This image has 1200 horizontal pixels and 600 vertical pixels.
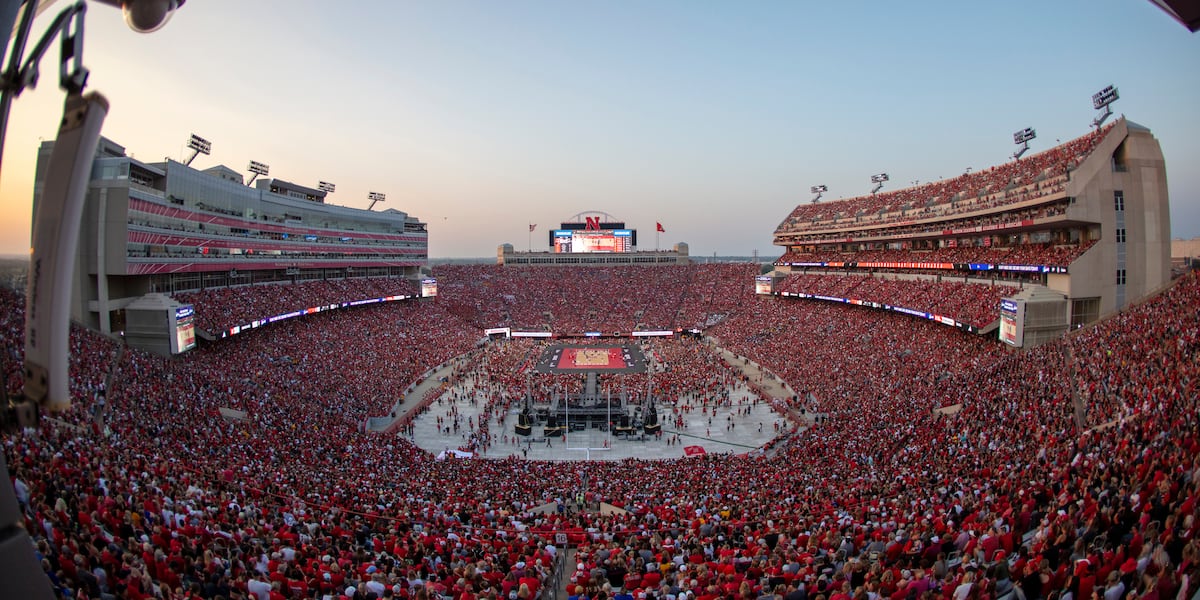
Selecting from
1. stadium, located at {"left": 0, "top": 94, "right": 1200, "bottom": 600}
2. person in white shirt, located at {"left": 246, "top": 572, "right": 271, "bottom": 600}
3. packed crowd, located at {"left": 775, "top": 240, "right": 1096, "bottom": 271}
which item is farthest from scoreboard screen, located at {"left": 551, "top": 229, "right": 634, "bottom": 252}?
person in white shirt, located at {"left": 246, "top": 572, "right": 271, "bottom": 600}

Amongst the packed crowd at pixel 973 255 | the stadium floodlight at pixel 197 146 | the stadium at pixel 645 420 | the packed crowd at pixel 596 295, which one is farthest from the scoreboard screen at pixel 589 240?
the stadium floodlight at pixel 197 146

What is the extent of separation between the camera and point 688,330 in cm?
6072

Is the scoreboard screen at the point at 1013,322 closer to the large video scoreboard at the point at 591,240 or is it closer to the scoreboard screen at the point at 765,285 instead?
the scoreboard screen at the point at 765,285

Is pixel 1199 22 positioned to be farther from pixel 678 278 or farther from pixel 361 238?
pixel 678 278

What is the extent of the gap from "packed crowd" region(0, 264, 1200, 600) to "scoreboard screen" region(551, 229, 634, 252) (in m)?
55.7

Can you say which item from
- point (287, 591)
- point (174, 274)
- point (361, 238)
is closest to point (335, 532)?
point (287, 591)

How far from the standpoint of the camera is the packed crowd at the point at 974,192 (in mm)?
33531

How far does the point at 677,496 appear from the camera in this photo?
17984 millimetres

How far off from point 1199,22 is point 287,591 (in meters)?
Result: 12.6

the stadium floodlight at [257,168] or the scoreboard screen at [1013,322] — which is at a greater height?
the stadium floodlight at [257,168]

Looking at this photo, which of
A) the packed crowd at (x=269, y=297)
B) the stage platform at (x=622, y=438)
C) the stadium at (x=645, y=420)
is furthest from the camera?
the packed crowd at (x=269, y=297)

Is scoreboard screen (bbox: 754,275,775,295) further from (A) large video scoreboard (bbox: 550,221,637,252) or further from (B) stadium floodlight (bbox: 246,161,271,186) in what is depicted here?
(B) stadium floodlight (bbox: 246,161,271,186)

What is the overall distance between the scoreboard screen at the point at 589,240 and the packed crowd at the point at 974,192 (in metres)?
25.2

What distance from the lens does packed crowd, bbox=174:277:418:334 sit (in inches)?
1275
